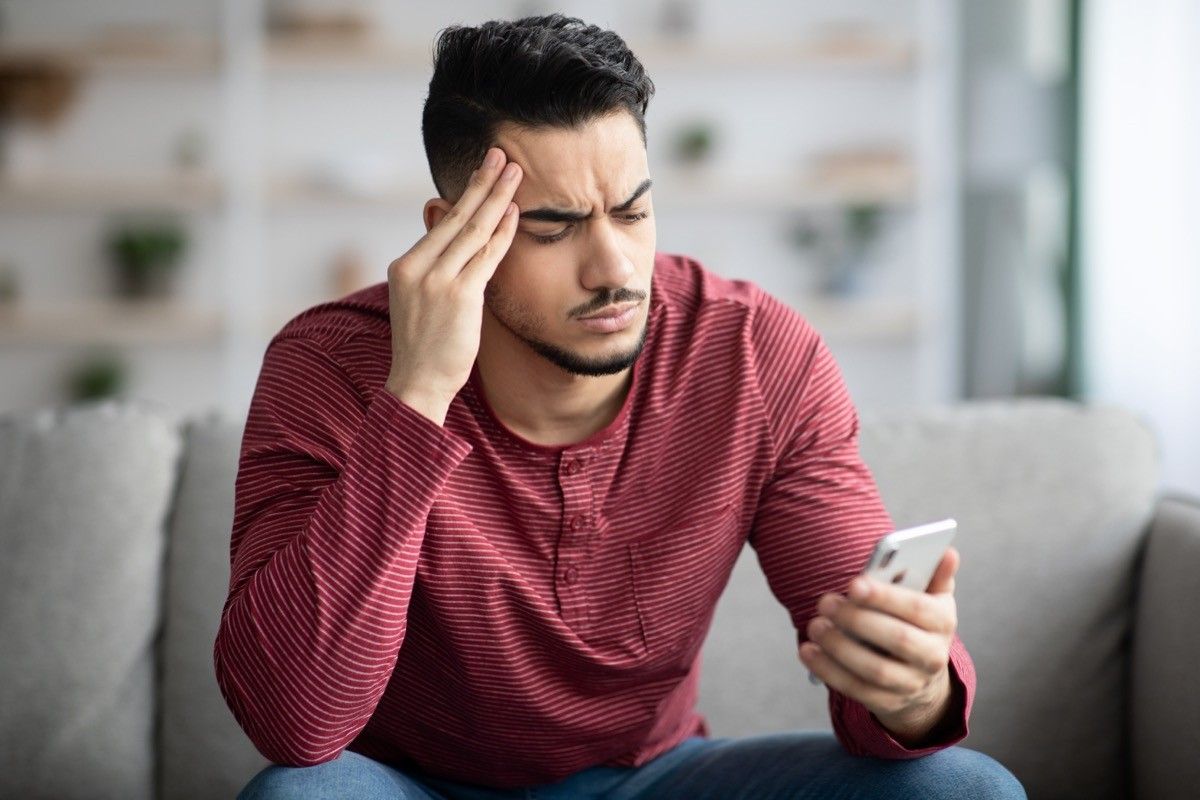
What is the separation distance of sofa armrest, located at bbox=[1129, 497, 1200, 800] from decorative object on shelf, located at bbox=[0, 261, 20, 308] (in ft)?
14.9

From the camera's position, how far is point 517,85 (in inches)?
56.1

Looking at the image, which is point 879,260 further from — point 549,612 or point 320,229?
point 549,612

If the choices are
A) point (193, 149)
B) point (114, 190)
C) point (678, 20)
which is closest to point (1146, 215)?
point (678, 20)

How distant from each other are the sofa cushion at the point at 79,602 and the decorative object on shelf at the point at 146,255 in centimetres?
328

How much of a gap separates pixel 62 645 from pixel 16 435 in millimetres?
312

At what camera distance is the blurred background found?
16.0ft

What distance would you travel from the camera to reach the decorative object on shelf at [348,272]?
5.00 m

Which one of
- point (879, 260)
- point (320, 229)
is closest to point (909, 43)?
point (879, 260)

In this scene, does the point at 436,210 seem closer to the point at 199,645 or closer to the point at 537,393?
the point at 537,393

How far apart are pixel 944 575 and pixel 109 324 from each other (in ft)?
14.4

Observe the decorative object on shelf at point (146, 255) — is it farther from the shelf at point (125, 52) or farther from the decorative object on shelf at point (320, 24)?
the decorative object on shelf at point (320, 24)

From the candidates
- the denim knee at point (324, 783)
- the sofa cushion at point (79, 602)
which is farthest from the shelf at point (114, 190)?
the denim knee at point (324, 783)

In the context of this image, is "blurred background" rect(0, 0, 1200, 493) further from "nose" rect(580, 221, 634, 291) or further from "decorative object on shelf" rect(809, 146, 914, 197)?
"nose" rect(580, 221, 634, 291)

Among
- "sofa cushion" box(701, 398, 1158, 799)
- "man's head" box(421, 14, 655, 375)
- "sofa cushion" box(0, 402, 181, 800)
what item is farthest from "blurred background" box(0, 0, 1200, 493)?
"man's head" box(421, 14, 655, 375)
